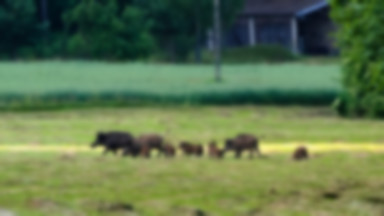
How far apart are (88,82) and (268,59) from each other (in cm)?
1576

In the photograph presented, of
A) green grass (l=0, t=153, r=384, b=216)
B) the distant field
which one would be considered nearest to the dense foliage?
the distant field

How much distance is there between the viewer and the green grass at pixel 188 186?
42.1 ft

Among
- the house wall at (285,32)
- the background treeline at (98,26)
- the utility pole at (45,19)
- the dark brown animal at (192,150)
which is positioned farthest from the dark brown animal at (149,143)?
the house wall at (285,32)

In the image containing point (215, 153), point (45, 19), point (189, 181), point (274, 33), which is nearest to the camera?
point (189, 181)

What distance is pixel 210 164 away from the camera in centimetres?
1695

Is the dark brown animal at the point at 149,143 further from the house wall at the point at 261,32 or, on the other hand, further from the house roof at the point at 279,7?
the house wall at the point at 261,32

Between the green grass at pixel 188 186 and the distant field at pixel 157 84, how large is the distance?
600 inches

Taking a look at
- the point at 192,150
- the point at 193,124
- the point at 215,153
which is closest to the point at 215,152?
the point at 215,153

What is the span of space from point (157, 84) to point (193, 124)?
398 inches

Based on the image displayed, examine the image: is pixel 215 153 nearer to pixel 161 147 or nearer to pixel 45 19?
pixel 161 147

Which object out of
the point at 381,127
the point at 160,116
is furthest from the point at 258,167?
the point at 160,116

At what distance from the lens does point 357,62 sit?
93.6ft

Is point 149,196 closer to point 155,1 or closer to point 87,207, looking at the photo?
point 87,207

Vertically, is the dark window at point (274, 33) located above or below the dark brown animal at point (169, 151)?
below
